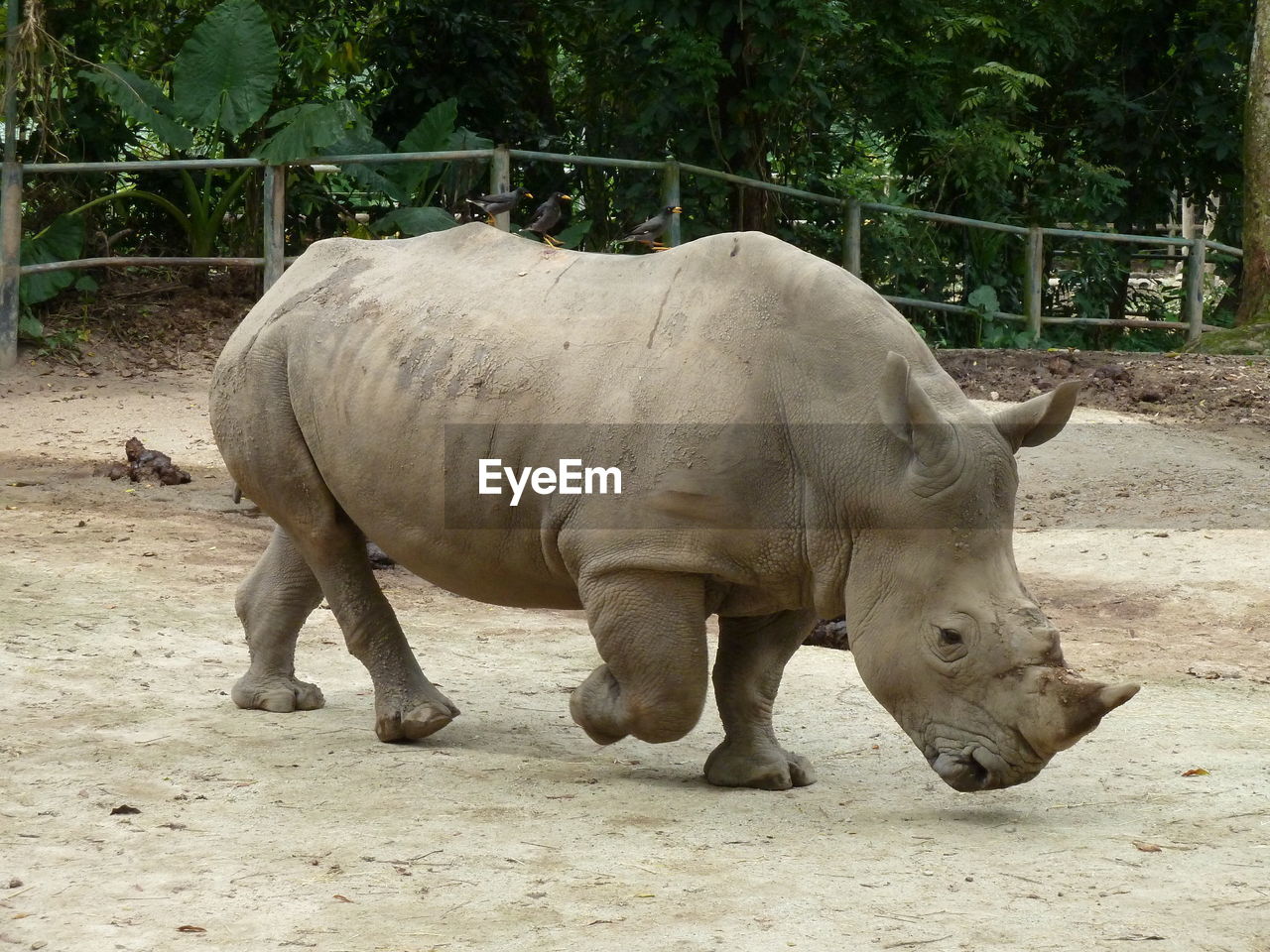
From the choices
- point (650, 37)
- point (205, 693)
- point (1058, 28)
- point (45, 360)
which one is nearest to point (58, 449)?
point (45, 360)

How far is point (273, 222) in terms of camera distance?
12.4 metres

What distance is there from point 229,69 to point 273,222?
72.2 inches

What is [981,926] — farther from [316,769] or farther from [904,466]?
[316,769]

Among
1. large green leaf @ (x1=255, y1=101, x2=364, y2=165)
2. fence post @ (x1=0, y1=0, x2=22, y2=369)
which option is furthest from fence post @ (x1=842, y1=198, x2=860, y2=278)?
fence post @ (x1=0, y1=0, x2=22, y2=369)

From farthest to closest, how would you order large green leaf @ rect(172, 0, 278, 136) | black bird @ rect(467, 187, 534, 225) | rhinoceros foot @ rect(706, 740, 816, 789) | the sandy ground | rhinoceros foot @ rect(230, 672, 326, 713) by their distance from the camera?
large green leaf @ rect(172, 0, 278, 136) < black bird @ rect(467, 187, 534, 225) < rhinoceros foot @ rect(230, 672, 326, 713) < rhinoceros foot @ rect(706, 740, 816, 789) < the sandy ground

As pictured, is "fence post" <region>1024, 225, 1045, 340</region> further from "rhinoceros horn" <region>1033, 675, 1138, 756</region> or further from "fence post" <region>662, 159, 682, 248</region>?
"rhinoceros horn" <region>1033, 675, 1138, 756</region>

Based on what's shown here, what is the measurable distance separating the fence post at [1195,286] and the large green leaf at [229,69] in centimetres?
836

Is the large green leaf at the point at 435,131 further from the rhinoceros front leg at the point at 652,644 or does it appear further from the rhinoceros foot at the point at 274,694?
the rhinoceros front leg at the point at 652,644

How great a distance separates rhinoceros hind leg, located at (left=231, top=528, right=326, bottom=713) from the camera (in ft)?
19.0

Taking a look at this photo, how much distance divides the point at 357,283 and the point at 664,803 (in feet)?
6.36

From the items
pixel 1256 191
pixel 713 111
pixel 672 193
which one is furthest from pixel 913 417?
pixel 1256 191

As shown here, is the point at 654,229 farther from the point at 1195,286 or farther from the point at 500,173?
the point at 1195,286

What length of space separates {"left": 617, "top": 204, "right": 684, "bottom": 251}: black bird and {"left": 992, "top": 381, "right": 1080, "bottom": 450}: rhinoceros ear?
721 cm

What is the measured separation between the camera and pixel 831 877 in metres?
3.92
